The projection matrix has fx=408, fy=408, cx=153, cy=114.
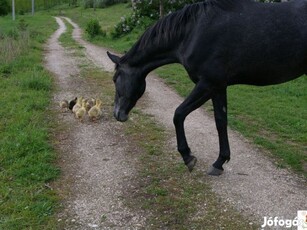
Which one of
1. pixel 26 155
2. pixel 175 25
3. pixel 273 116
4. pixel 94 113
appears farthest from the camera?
pixel 273 116

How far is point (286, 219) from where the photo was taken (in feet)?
13.5

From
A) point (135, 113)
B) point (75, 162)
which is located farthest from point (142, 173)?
point (135, 113)

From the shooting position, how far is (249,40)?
15.1ft

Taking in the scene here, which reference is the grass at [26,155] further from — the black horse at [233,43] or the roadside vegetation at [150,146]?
the black horse at [233,43]

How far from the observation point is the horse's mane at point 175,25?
4750mm

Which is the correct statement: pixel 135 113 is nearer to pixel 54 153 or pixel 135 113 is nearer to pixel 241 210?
pixel 54 153

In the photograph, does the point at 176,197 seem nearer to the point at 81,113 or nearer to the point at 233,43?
the point at 233,43

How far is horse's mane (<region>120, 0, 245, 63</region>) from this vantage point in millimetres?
4750

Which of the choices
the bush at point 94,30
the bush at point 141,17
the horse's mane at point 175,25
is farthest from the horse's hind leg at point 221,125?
the bush at point 94,30

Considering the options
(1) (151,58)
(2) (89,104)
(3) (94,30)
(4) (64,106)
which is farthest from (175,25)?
(3) (94,30)

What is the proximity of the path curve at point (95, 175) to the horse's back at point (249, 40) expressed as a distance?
1.74m

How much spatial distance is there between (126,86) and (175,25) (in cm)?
101

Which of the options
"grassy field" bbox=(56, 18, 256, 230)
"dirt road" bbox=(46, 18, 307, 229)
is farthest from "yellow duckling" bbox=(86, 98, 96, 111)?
"grassy field" bbox=(56, 18, 256, 230)

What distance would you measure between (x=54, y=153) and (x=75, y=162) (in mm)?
452
